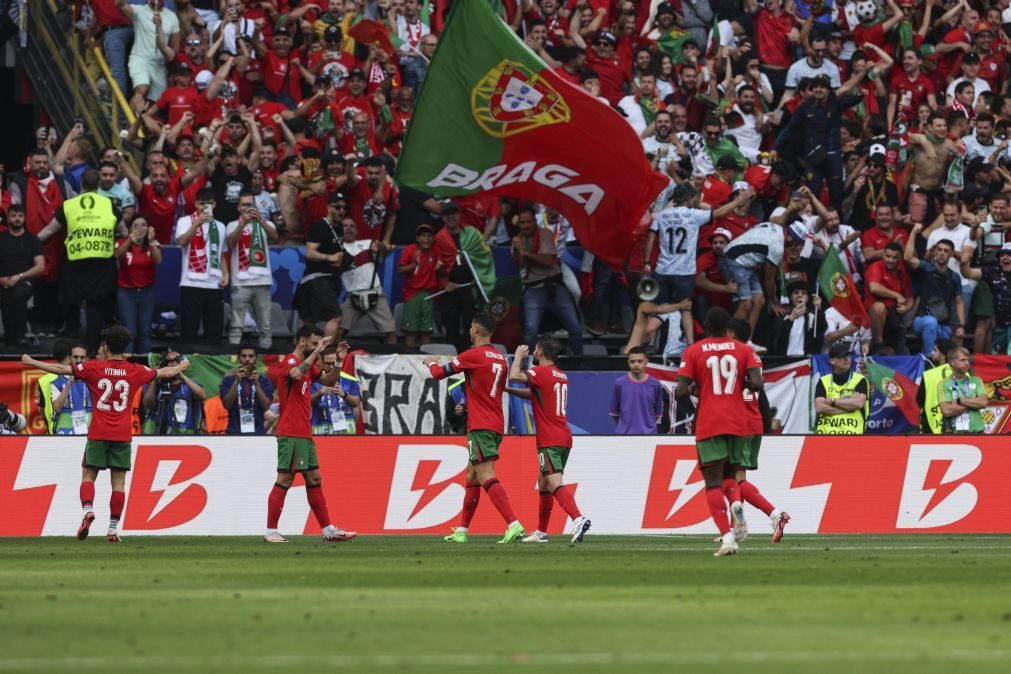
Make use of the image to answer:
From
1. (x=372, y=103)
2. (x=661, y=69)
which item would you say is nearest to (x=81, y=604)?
(x=372, y=103)

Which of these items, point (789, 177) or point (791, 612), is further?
point (789, 177)

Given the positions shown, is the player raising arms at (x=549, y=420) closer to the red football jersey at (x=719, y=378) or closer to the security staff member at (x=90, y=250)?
the red football jersey at (x=719, y=378)

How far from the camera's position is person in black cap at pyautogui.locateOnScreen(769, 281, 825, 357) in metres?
24.5

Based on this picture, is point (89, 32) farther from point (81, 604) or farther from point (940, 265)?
point (81, 604)

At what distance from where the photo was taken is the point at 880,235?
25531 millimetres

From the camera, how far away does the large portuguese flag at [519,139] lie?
2336cm

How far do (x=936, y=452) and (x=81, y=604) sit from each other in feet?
43.6

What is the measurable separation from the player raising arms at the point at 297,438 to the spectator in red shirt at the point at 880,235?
961 centimetres

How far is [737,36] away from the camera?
94.9 feet

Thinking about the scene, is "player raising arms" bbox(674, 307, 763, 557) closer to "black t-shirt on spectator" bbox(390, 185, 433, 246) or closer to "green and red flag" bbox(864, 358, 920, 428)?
"green and red flag" bbox(864, 358, 920, 428)

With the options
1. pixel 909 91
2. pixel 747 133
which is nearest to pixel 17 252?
pixel 747 133

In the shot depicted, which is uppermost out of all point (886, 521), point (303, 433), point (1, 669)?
point (1, 669)

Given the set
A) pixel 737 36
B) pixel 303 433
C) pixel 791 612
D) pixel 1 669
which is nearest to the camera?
pixel 1 669

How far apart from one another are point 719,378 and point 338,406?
736cm
